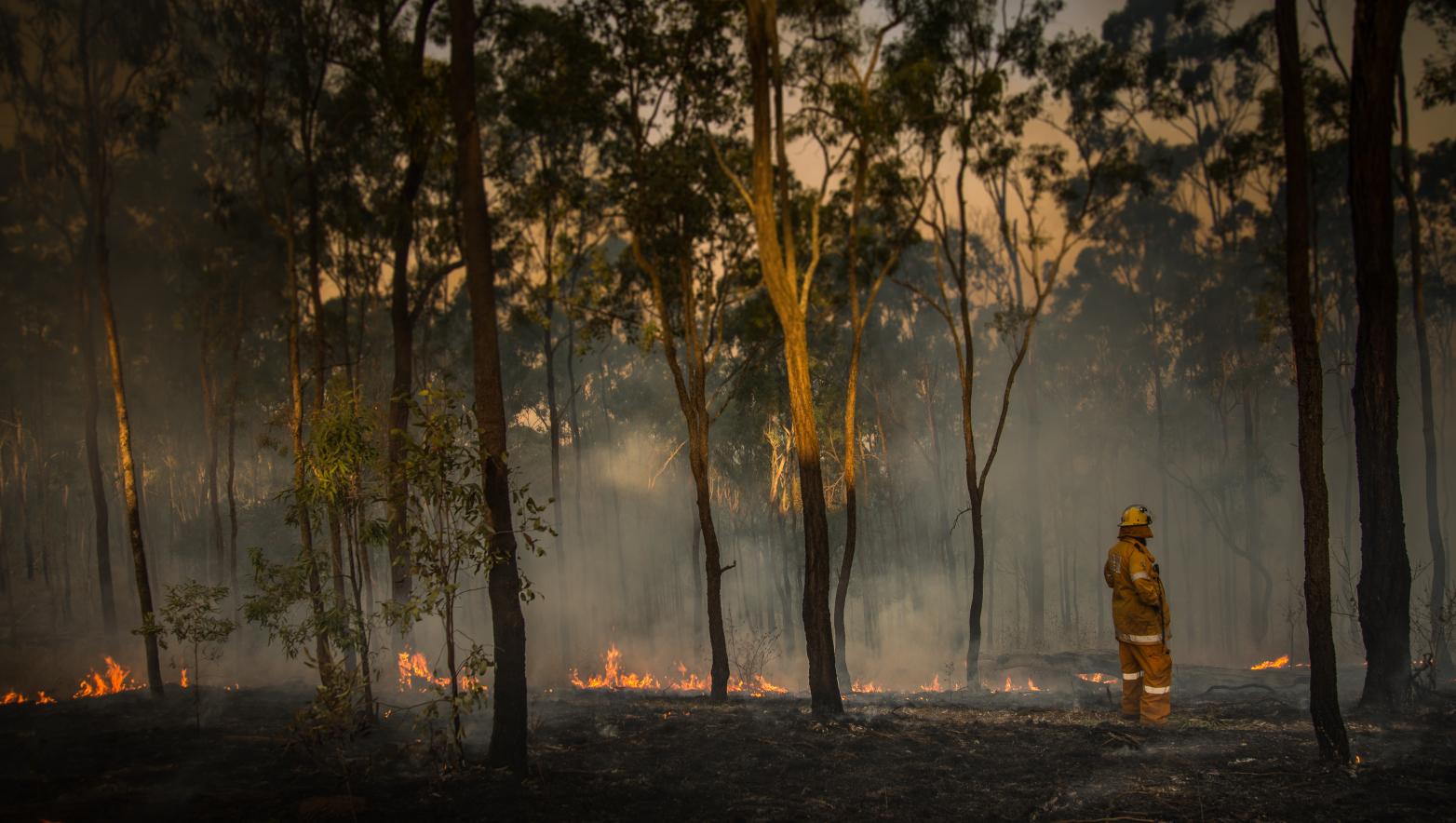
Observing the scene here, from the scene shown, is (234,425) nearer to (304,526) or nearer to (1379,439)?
(304,526)

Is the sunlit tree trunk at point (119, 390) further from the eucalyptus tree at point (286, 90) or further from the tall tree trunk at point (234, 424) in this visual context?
the tall tree trunk at point (234, 424)

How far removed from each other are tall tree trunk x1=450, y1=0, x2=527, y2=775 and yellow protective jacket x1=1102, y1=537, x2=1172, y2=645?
5.70 m

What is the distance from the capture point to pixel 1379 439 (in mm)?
9062

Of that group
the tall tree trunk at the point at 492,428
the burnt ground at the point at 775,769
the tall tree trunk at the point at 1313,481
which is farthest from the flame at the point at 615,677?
the tall tree trunk at the point at 1313,481

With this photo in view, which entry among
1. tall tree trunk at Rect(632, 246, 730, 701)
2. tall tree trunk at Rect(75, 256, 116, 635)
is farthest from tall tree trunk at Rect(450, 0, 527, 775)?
tall tree trunk at Rect(75, 256, 116, 635)

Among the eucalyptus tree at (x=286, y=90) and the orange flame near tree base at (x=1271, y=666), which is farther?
the orange flame near tree base at (x=1271, y=666)

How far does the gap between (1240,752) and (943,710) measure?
398 cm

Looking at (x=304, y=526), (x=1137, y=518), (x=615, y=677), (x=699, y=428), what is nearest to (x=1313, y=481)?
(x=1137, y=518)

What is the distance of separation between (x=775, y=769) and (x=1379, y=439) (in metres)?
6.99

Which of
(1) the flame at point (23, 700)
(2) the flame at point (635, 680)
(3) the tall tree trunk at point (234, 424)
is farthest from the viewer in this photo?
(3) the tall tree trunk at point (234, 424)

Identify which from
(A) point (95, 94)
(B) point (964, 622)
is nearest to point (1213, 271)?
(B) point (964, 622)

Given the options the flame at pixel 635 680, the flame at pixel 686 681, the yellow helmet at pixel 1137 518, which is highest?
the yellow helmet at pixel 1137 518

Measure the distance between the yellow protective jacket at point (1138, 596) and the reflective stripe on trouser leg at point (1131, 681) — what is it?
0.21m

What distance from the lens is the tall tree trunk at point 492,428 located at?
7.59 m
